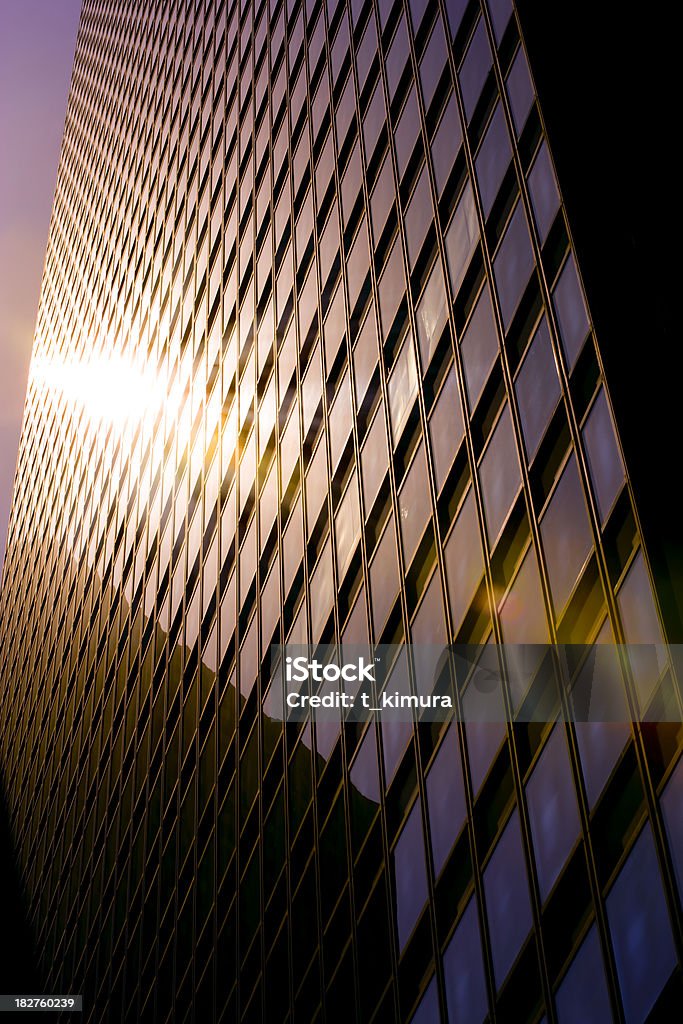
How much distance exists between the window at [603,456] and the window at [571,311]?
138 centimetres

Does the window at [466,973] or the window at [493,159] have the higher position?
the window at [493,159]

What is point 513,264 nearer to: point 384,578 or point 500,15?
point 500,15

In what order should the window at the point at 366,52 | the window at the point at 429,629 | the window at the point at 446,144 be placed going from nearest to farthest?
the window at the point at 429,629 < the window at the point at 446,144 < the window at the point at 366,52

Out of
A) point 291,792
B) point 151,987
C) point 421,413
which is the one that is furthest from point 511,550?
point 151,987

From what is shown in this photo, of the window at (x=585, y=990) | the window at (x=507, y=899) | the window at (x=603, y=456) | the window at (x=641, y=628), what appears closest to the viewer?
the window at (x=585, y=990)

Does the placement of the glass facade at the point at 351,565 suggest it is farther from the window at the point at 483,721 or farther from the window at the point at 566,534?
the window at the point at 483,721

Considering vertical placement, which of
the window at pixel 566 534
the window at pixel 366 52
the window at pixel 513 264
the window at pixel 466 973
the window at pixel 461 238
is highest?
the window at pixel 366 52

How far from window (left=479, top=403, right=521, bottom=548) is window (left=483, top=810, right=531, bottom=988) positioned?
6289mm

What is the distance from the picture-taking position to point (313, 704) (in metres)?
28.5

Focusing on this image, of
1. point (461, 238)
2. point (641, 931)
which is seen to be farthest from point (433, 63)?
point (641, 931)

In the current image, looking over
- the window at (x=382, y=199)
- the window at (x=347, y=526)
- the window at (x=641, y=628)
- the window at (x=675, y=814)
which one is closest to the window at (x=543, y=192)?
the window at (x=641, y=628)

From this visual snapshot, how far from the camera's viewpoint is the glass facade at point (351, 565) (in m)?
17.4

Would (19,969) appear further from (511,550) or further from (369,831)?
A: (511,550)

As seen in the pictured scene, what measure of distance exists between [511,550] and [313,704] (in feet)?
35.1
